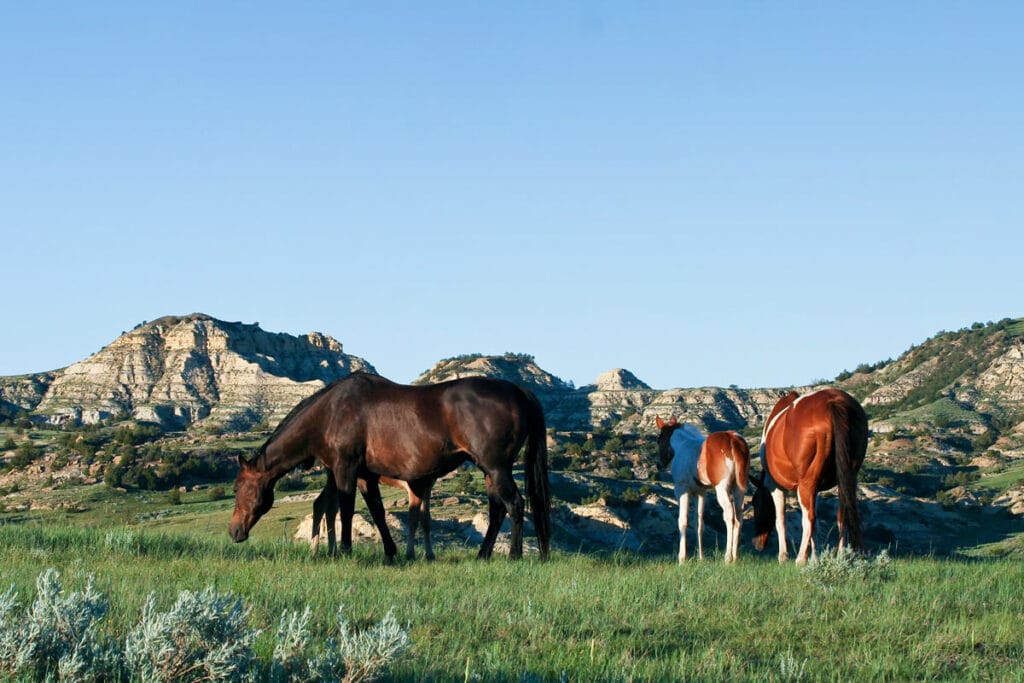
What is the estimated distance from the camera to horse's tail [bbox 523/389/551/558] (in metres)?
15.6

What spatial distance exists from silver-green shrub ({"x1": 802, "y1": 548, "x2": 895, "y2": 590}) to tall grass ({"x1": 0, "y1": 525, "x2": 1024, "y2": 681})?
0.15ft

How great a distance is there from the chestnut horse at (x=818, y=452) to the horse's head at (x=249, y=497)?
778 cm

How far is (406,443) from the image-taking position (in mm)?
15273

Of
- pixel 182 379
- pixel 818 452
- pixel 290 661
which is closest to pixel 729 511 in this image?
pixel 818 452

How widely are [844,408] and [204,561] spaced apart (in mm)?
8882

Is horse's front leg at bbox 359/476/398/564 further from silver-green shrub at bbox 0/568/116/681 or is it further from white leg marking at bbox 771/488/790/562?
silver-green shrub at bbox 0/568/116/681

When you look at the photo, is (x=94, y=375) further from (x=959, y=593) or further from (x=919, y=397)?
(x=959, y=593)

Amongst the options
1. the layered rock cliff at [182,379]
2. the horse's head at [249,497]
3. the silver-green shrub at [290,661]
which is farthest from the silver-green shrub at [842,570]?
the layered rock cliff at [182,379]

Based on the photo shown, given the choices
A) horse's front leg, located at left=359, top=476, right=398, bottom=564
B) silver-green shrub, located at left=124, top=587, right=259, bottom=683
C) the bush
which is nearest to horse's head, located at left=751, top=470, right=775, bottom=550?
horse's front leg, located at left=359, top=476, right=398, bottom=564

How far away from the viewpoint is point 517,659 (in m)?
7.57

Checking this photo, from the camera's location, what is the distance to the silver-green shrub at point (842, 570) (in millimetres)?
11656

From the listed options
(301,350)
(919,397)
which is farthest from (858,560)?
(301,350)

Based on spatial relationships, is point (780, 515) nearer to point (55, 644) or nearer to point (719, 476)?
point (719, 476)

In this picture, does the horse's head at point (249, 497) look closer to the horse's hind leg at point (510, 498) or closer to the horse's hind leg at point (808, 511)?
the horse's hind leg at point (510, 498)
